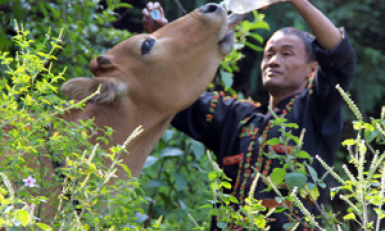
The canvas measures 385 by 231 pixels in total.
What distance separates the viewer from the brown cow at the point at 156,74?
2.41m

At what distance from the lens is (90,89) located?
2.27 meters

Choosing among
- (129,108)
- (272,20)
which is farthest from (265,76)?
(272,20)

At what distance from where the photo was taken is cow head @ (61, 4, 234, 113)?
8.07ft

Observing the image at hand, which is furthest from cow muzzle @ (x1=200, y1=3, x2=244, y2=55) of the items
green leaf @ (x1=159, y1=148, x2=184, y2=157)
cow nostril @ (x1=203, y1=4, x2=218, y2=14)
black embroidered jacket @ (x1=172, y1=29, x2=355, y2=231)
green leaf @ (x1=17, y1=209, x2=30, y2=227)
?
green leaf @ (x1=17, y1=209, x2=30, y2=227)

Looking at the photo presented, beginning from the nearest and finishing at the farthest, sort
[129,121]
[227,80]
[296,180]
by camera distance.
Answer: [296,180] → [129,121] → [227,80]

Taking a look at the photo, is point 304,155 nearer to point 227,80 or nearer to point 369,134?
point 369,134

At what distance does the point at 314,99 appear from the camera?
2514 mm

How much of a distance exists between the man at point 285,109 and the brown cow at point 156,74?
0.33m

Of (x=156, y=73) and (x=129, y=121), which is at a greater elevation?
(x=156, y=73)

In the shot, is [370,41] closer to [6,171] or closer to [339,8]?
[339,8]

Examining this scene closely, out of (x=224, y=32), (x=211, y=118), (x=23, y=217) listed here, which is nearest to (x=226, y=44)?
(x=224, y=32)

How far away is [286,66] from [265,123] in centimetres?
35

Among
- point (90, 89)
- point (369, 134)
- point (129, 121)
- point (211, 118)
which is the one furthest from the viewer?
point (211, 118)

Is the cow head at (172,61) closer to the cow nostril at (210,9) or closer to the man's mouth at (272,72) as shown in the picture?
the cow nostril at (210,9)
